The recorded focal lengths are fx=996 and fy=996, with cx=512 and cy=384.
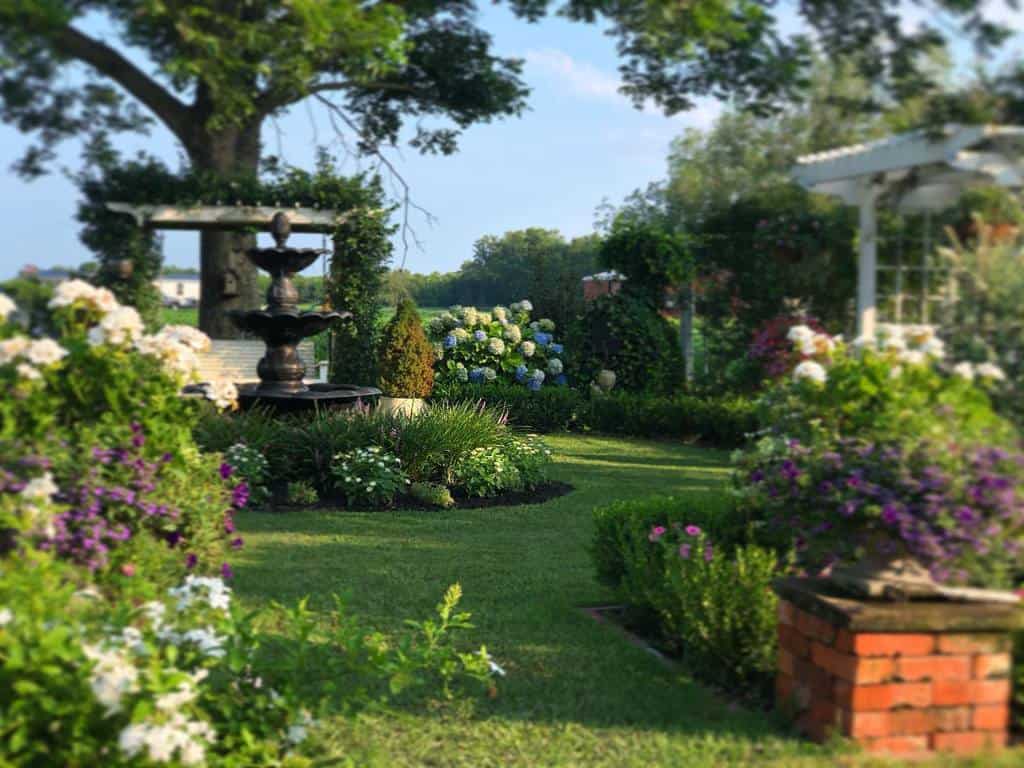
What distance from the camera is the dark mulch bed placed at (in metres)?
8.00

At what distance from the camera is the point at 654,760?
3326 mm

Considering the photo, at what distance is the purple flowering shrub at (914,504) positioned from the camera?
322 cm

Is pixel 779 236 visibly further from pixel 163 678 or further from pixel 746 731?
pixel 163 678

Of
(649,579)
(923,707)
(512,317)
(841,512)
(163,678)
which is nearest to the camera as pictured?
(163,678)

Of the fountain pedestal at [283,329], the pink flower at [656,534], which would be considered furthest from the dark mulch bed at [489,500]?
the pink flower at [656,534]

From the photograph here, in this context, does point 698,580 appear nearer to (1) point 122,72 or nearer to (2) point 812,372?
(2) point 812,372

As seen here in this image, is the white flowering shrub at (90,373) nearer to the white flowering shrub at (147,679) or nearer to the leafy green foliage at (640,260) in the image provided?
the white flowering shrub at (147,679)

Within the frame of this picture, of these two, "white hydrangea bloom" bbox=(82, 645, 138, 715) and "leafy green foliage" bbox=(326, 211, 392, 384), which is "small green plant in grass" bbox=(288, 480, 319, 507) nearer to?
"white hydrangea bloom" bbox=(82, 645, 138, 715)

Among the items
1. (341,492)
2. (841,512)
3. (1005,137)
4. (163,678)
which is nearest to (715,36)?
(1005,137)

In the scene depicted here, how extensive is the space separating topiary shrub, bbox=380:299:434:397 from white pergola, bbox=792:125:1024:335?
10.3 metres

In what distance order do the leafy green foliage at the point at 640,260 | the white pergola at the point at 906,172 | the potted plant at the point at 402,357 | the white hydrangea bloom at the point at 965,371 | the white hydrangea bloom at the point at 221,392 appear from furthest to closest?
the leafy green foliage at the point at 640,260, the potted plant at the point at 402,357, the white hydrangea bloom at the point at 221,392, the white hydrangea bloom at the point at 965,371, the white pergola at the point at 906,172

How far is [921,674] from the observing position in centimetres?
320

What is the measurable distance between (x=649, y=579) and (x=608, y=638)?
1.13ft

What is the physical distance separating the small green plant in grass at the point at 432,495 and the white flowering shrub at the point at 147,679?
428 cm
